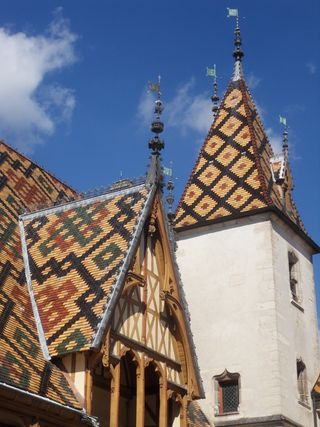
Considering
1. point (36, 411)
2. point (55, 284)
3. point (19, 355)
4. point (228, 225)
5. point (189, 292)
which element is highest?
point (228, 225)

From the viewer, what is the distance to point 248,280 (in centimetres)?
2141

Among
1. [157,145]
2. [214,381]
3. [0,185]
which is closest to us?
[157,145]

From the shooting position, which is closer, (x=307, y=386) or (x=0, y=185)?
(x=0, y=185)

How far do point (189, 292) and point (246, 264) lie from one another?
170cm

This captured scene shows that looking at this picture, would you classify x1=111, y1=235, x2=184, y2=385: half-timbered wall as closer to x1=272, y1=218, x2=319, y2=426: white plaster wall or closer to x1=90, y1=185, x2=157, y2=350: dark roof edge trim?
x1=90, y1=185, x2=157, y2=350: dark roof edge trim

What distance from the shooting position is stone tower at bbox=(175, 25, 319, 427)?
20250mm

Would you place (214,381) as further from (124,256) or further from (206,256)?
(124,256)

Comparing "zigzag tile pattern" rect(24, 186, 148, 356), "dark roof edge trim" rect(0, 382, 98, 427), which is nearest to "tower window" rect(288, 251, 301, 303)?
"zigzag tile pattern" rect(24, 186, 148, 356)

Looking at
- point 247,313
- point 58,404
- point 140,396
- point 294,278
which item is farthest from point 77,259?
point 294,278

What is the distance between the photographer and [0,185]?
1712cm

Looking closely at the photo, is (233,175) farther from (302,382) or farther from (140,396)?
(140,396)

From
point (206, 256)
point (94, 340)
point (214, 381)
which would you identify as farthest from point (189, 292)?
point (94, 340)

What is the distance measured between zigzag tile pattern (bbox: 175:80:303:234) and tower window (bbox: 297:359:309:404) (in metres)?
3.98

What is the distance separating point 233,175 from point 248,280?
3117 mm
